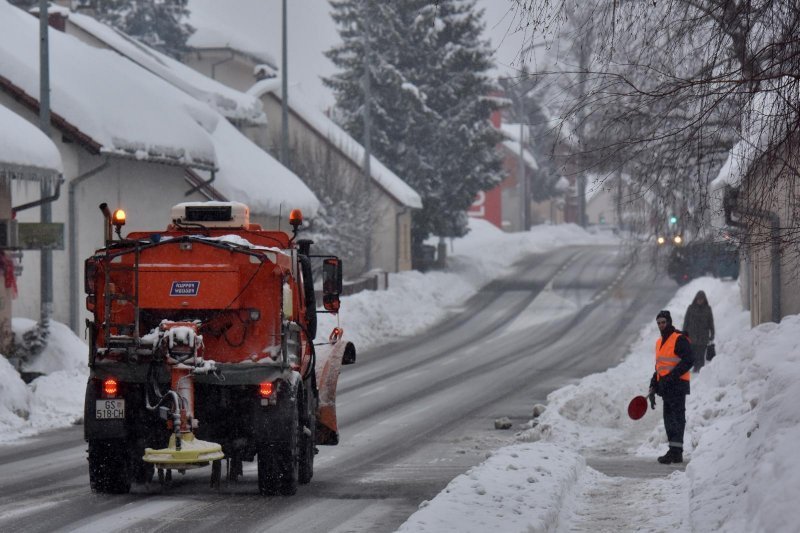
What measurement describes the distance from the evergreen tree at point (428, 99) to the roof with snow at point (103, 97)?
69.1 ft

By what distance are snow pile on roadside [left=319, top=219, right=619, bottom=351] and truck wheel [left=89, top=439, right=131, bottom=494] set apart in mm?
21731

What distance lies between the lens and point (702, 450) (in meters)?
14.5

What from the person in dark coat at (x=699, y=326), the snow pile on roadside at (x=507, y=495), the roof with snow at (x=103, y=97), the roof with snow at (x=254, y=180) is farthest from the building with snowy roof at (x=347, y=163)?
the snow pile on roadside at (x=507, y=495)

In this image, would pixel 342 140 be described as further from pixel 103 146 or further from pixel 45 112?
pixel 45 112

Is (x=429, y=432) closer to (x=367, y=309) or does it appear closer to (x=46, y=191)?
(x=46, y=191)

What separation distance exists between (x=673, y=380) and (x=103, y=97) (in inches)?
710

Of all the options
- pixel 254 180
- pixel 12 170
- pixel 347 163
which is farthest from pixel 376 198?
pixel 12 170

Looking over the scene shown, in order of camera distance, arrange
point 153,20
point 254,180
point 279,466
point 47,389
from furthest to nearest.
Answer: point 153,20 → point 254,180 → point 47,389 → point 279,466

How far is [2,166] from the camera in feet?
70.1

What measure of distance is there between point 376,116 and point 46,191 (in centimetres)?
3232

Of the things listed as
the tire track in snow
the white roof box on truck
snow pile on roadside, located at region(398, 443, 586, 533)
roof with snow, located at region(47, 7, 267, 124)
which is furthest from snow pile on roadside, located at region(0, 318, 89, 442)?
roof with snow, located at region(47, 7, 267, 124)

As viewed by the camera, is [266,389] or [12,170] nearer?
[266,389]

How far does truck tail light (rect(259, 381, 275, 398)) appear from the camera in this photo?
12477mm

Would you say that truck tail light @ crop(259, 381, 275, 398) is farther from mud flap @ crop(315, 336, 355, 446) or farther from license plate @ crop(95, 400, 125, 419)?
mud flap @ crop(315, 336, 355, 446)
